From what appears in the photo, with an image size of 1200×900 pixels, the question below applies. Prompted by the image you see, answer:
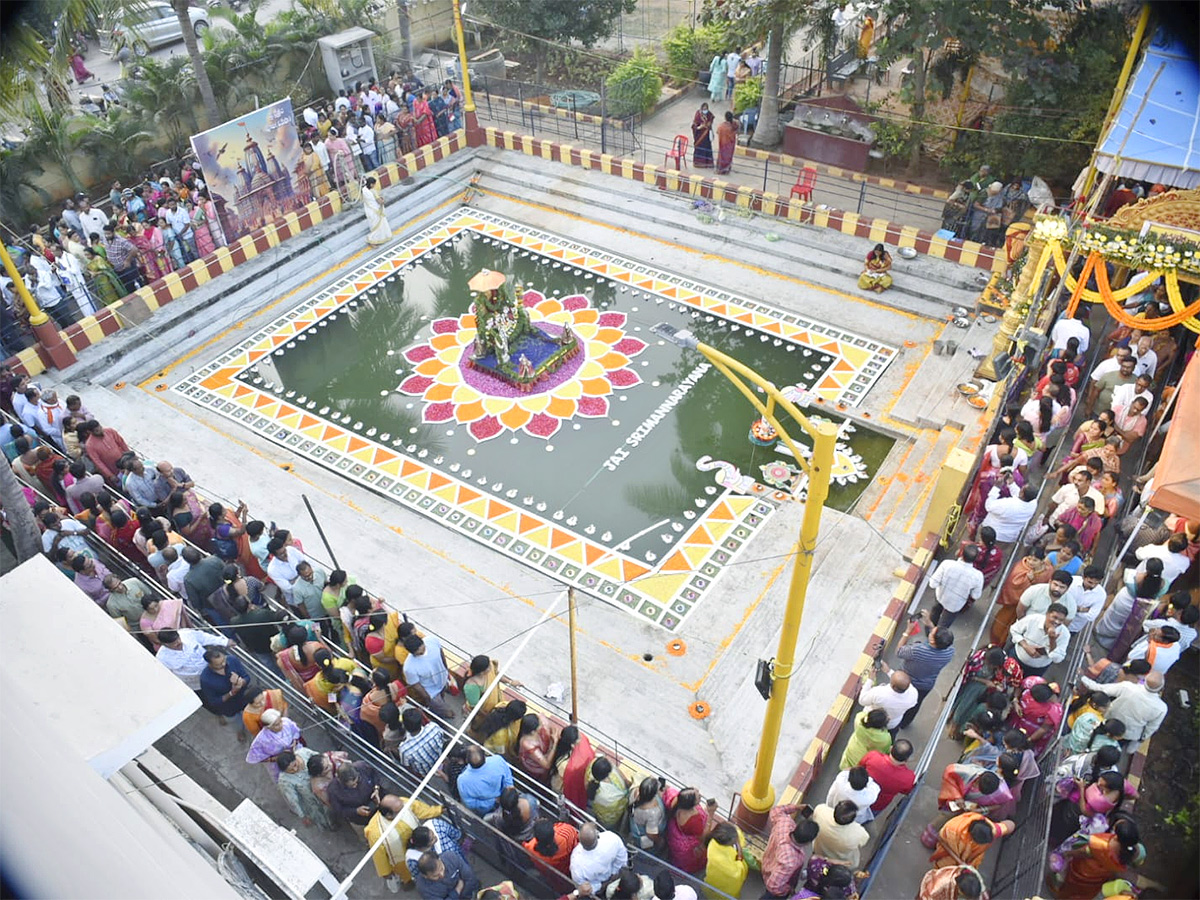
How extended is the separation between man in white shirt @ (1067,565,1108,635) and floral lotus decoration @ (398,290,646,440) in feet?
20.1

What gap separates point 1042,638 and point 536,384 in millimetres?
7246

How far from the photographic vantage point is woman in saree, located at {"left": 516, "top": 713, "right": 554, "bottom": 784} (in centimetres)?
631

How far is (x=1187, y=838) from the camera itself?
6.19m

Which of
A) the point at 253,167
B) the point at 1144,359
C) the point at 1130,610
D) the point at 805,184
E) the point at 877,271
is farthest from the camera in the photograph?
the point at 805,184

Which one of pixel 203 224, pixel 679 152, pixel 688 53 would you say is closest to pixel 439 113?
pixel 679 152

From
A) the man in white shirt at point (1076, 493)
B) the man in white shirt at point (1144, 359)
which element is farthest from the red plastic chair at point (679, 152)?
the man in white shirt at point (1076, 493)

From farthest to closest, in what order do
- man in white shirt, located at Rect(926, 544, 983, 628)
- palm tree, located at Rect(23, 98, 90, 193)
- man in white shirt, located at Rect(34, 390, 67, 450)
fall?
palm tree, located at Rect(23, 98, 90, 193)
man in white shirt, located at Rect(34, 390, 67, 450)
man in white shirt, located at Rect(926, 544, 983, 628)

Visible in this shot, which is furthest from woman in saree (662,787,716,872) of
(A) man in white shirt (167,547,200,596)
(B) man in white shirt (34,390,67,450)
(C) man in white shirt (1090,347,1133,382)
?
(B) man in white shirt (34,390,67,450)

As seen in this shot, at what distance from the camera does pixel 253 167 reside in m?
13.7

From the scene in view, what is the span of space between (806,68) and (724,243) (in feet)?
23.3

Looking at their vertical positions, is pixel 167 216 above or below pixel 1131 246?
below

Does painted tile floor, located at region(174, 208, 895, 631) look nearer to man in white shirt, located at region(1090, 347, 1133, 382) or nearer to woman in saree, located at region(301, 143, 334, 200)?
woman in saree, located at region(301, 143, 334, 200)

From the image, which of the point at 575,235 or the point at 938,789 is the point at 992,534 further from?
the point at 575,235

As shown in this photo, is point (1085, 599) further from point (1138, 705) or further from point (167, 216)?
point (167, 216)
